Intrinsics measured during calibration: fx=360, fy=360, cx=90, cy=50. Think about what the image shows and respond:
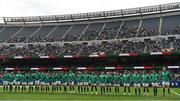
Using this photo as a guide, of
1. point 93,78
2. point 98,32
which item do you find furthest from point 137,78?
point 98,32

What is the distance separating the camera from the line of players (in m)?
31.2

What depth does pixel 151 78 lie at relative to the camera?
3112 centimetres

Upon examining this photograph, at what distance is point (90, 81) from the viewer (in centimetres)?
3481

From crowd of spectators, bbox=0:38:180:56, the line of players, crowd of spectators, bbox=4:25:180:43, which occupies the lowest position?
the line of players

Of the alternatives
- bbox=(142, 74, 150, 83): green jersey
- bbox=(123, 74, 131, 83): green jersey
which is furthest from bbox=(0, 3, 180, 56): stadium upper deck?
bbox=(142, 74, 150, 83): green jersey

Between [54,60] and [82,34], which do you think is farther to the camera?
[82,34]

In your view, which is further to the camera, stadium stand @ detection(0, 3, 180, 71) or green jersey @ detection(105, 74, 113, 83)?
stadium stand @ detection(0, 3, 180, 71)

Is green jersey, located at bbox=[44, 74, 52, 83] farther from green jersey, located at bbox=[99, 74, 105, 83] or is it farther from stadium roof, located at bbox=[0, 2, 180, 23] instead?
stadium roof, located at bbox=[0, 2, 180, 23]

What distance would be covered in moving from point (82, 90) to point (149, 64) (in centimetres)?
2269

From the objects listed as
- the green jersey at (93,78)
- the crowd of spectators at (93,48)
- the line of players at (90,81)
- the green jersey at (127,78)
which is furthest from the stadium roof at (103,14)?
the green jersey at (127,78)

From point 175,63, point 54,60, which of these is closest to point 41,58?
point 54,60

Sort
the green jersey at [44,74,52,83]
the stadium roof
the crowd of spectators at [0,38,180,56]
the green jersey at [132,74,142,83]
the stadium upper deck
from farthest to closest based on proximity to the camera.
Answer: the stadium roof < the stadium upper deck < the crowd of spectators at [0,38,180,56] < the green jersey at [44,74,52,83] < the green jersey at [132,74,142,83]

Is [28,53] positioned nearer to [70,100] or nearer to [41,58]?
[41,58]

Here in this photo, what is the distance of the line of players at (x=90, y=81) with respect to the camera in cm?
3120
